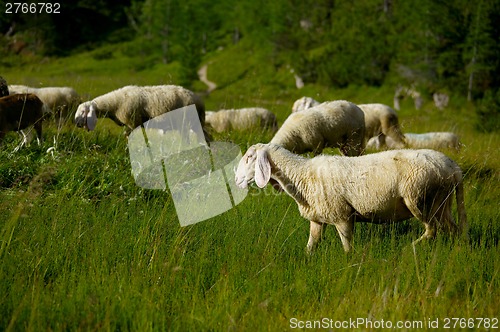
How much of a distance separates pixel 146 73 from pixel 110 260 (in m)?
47.1

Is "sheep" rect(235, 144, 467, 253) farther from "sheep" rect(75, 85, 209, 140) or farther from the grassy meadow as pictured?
"sheep" rect(75, 85, 209, 140)

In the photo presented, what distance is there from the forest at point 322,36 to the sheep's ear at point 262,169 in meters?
10.9

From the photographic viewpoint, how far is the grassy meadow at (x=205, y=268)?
3283mm

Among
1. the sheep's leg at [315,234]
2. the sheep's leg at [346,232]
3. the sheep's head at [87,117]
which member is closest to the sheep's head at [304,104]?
the sheep's head at [87,117]

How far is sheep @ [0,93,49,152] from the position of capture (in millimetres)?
7082

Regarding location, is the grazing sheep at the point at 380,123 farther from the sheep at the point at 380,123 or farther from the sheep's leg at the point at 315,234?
the sheep's leg at the point at 315,234

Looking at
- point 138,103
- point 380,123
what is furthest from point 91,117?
point 380,123

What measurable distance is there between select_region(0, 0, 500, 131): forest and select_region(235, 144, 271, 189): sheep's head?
10.7 metres

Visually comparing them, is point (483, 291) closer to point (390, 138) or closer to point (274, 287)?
point (274, 287)

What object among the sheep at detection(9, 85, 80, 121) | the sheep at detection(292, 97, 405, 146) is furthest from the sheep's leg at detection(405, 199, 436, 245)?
the sheep at detection(9, 85, 80, 121)

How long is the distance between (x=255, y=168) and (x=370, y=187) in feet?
3.58

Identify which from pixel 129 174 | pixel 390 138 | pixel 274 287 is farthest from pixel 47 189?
pixel 390 138

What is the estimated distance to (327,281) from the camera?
391 centimetres

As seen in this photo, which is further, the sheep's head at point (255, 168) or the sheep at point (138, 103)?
the sheep at point (138, 103)
